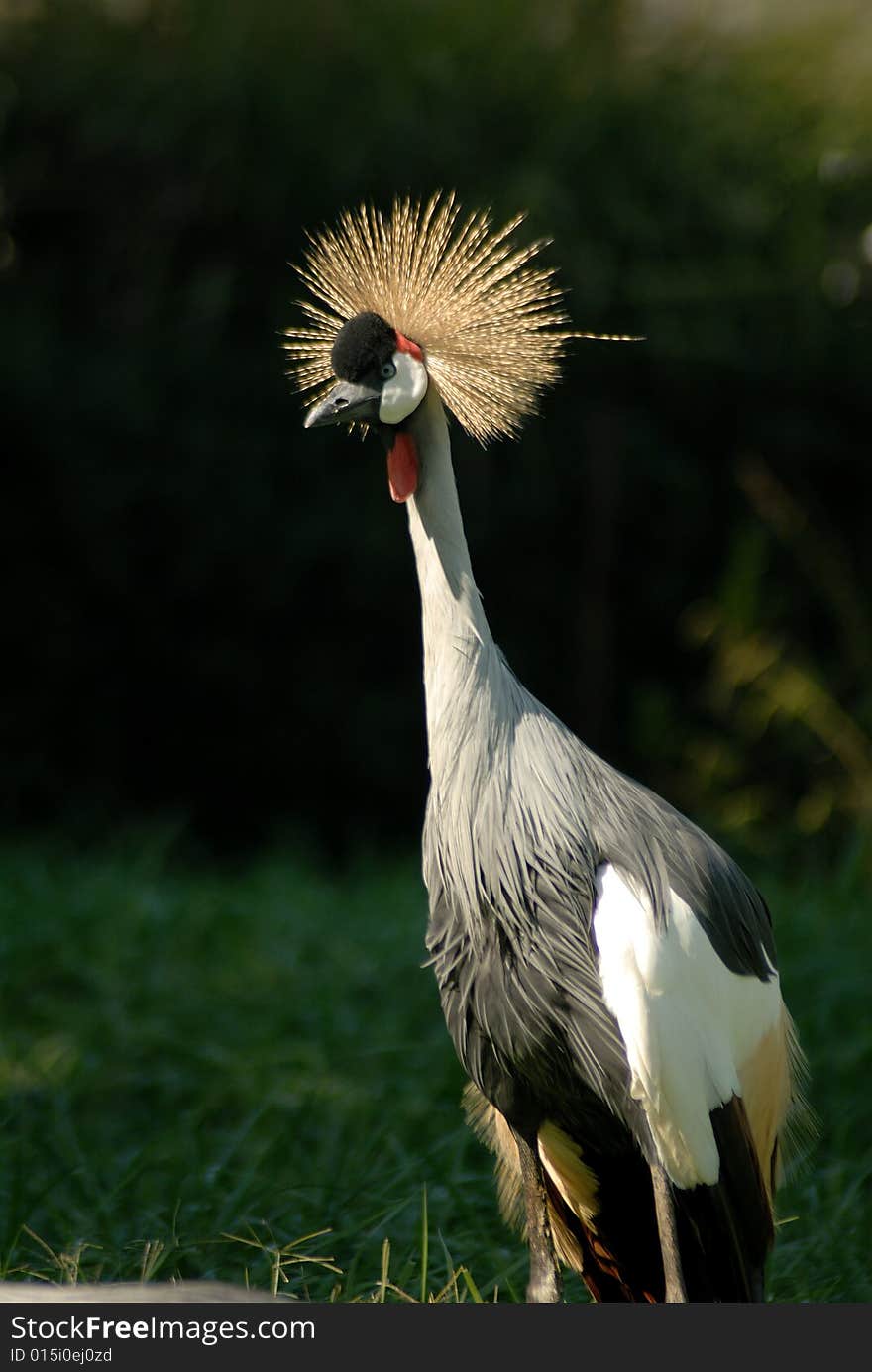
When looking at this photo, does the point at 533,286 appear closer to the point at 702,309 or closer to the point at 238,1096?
the point at 238,1096

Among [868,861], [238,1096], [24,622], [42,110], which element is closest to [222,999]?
[238,1096]

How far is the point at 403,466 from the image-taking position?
1665 millimetres

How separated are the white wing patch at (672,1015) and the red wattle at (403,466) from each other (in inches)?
18.6

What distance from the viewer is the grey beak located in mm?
1644

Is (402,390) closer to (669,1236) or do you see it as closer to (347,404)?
(347,404)

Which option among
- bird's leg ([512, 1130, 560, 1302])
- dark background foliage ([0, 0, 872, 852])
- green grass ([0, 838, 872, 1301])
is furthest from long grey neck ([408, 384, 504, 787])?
dark background foliage ([0, 0, 872, 852])

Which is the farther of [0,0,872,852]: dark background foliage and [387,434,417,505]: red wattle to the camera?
[0,0,872,852]: dark background foliage

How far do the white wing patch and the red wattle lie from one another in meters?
0.47

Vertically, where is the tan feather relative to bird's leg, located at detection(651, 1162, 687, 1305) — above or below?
above

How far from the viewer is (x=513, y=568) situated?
17.0 ft

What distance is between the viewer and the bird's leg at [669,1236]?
5.24 feet

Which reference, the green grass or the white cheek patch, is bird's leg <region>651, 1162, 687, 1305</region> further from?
the white cheek patch

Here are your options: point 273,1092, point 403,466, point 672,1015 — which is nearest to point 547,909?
point 672,1015

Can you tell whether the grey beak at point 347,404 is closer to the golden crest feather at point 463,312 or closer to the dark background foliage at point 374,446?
the golden crest feather at point 463,312
